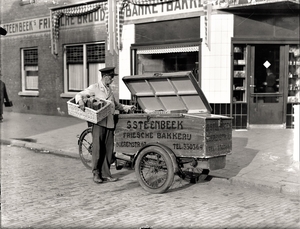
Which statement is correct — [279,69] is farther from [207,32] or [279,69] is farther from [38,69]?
[38,69]

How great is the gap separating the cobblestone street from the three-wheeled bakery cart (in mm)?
343

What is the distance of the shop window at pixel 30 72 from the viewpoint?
18.5 meters

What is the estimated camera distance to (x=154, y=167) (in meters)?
6.38

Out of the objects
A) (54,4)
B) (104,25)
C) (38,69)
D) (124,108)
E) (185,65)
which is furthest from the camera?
(38,69)

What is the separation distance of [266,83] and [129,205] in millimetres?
8410

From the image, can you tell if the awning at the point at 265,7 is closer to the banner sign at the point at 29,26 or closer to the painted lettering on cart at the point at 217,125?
the painted lettering on cart at the point at 217,125

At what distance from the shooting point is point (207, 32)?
41.4 feet

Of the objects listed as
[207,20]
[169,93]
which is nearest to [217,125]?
[169,93]

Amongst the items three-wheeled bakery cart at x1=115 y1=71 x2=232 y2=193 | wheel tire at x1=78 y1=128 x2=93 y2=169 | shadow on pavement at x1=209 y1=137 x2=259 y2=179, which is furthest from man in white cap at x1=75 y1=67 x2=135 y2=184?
shadow on pavement at x1=209 y1=137 x2=259 y2=179

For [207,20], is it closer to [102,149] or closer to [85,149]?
[85,149]

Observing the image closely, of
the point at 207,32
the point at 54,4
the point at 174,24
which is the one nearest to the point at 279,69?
the point at 207,32

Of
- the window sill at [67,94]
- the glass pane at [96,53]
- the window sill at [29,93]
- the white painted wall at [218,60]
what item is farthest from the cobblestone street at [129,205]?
the window sill at [29,93]

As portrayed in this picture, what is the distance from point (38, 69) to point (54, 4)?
9.61 ft

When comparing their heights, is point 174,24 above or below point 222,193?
above
